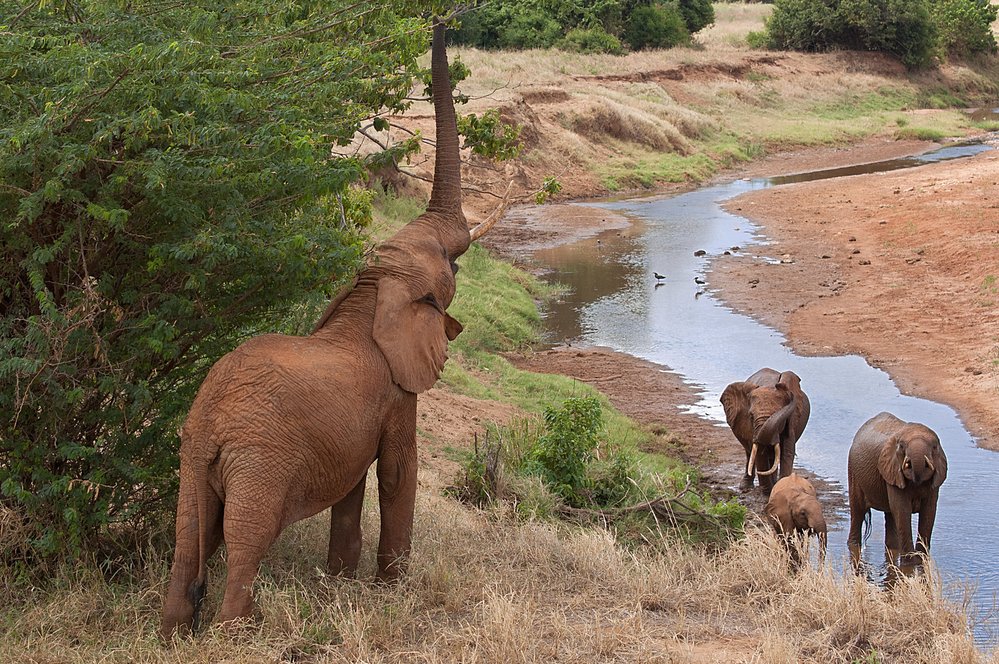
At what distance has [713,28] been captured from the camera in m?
64.0

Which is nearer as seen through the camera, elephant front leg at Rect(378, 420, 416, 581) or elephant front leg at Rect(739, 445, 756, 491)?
elephant front leg at Rect(378, 420, 416, 581)

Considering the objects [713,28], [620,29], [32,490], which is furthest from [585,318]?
[713,28]

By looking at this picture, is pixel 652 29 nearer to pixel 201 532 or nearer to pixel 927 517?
pixel 927 517

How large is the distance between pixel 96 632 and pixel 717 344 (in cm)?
1444

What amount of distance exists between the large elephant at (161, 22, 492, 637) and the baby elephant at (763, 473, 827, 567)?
452 centimetres

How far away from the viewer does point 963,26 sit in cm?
6356

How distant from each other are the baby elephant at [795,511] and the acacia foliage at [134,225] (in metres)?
5.07

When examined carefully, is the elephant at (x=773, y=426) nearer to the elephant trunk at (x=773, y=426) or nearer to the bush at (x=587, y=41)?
the elephant trunk at (x=773, y=426)

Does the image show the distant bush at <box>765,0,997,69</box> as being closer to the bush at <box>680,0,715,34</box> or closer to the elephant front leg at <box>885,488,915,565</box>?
the bush at <box>680,0,715,34</box>

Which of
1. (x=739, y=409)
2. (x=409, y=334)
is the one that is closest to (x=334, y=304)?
(x=409, y=334)

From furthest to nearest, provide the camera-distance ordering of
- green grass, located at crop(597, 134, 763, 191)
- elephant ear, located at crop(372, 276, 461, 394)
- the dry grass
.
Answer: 1. green grass, located at crop(597, 134, 763, 191)
2. elephant ear, located at crop(372, 276, 461, 394)
3. the dry grass

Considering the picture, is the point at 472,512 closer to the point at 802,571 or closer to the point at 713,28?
the point at 802,571

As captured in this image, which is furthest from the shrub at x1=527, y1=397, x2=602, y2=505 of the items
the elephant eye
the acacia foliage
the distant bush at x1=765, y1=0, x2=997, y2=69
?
the distant bush at x1=765, y1=0, x2=997, y2=69

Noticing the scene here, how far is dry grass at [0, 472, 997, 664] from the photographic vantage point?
530 cm
